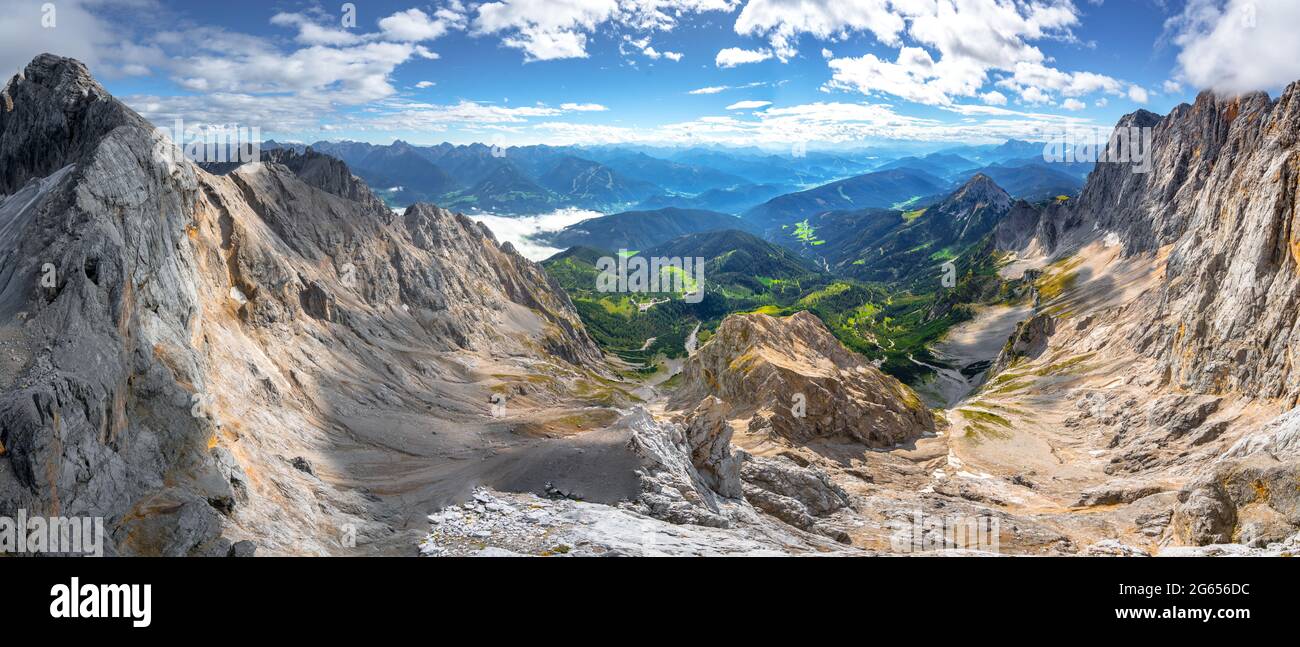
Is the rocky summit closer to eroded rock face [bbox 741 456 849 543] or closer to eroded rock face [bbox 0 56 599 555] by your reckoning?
eroded rock face [bbox 0 56 599 555]

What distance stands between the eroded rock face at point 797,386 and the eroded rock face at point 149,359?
169ft

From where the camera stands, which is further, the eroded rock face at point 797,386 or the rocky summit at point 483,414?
the eroded rock face at point 797,386

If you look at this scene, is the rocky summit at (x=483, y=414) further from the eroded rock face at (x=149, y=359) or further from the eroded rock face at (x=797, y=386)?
the eroded rock face at (x=797, y=386)

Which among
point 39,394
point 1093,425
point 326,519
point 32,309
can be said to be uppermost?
point 32,309

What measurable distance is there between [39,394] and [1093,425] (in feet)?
543

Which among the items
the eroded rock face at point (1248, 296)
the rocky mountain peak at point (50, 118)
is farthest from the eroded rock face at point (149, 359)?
the eroded rock face at point (1248, 296)

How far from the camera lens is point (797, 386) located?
120 m

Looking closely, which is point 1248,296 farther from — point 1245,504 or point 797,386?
point 1245,504

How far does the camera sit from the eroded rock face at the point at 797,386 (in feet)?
380

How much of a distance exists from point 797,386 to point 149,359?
98188 mm
